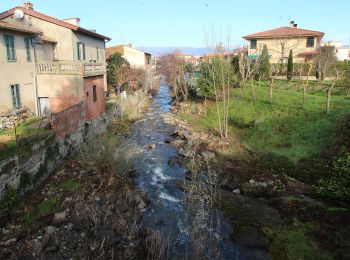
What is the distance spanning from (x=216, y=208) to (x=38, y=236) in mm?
7559

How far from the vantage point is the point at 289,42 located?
5259 cm

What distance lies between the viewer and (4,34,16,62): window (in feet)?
64.2

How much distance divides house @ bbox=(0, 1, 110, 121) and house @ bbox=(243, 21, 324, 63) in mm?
34453

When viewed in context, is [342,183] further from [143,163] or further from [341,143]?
[143,163]

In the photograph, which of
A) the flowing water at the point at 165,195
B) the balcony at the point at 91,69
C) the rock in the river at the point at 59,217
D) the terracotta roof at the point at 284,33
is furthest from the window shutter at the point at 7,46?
the terracotta roof at the point at 284,33

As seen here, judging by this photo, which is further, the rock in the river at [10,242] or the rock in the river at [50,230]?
the rock in the river at [50,230]

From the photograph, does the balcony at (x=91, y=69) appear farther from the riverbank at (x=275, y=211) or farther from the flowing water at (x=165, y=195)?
the riverbank at (x=275, y=211)

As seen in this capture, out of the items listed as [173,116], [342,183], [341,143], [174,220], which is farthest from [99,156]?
[173,116]

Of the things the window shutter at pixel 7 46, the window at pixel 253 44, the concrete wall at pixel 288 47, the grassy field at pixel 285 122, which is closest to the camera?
the window shutter at pixel 7 46

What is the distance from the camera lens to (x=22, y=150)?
1404 cm

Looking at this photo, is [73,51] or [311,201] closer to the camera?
[311,201]

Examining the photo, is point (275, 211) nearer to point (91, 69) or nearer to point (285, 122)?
point (285, 122)

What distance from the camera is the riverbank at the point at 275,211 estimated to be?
11.5m

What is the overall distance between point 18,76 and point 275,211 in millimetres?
17912
